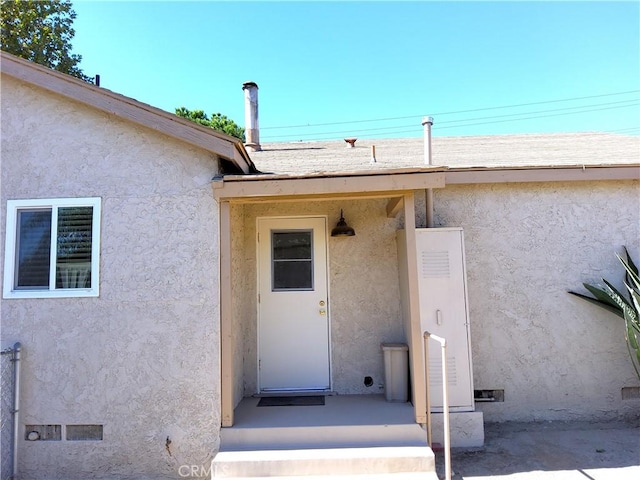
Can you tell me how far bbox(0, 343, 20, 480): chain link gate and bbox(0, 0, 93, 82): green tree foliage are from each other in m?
16.2

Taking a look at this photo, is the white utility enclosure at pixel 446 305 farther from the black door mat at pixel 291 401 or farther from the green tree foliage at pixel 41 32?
the green tree foliage at pixel 41 32

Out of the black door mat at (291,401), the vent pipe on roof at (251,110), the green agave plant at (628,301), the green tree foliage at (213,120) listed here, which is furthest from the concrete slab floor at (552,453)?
the green tree foliage at (213,120)

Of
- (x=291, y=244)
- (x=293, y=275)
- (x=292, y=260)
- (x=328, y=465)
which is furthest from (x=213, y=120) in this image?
(x=328, y=465)

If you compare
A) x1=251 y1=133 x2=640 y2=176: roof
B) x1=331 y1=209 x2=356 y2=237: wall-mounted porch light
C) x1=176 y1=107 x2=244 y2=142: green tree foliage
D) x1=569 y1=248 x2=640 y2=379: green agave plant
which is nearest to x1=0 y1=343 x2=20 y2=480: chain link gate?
x1=251 y1=133 x2=640 y2=176: roof

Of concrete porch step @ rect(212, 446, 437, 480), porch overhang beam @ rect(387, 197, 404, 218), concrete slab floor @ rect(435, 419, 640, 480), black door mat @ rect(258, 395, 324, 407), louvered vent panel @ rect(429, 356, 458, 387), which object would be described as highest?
porch overhang beam @ rect(387, 197, 404, 218)

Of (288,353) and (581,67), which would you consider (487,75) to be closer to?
(581,67)

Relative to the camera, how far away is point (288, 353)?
19.3ft

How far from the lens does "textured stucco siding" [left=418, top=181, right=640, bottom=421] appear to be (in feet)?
18.2

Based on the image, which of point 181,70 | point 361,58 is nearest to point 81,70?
point 181,70

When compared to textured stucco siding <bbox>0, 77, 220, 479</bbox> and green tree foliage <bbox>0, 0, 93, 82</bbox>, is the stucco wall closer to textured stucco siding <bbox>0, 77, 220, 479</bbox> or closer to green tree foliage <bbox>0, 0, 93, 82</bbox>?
textured stucco siding <bbox>0, 77, 220, 479</bbox>

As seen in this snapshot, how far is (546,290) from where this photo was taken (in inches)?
223

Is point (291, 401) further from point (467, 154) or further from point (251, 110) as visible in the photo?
point (251, 110)

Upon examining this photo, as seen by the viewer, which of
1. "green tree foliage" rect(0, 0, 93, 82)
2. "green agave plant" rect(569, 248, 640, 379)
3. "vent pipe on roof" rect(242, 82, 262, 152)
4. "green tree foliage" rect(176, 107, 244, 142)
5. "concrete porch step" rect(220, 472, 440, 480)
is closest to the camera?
"concrete porch step" rect(220, 472, 440, 480)

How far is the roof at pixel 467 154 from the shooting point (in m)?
5.23
